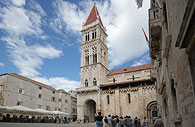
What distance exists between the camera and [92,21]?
4291 centimetres

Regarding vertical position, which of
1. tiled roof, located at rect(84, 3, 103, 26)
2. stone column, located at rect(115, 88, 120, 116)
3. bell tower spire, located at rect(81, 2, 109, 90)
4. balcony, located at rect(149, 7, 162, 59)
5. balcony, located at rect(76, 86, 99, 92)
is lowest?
stone column, located at rect(115, 88, 120, 116)

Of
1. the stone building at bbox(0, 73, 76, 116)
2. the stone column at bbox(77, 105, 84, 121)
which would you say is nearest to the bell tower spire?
the stone column at bbox(77, 105, 84, 121)

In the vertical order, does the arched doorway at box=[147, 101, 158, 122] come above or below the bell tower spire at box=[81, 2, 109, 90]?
below

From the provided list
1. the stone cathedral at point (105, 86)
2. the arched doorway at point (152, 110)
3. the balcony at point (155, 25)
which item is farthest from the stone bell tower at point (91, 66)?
the balcony at point (155, 25)

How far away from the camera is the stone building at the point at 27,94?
→ 28.3 m

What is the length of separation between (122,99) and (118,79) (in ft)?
22.8

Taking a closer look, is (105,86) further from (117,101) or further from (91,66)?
(91,66)

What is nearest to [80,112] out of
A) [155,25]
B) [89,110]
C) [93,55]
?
[89,110]

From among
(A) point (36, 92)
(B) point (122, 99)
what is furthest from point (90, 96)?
(A) point (36, 92)

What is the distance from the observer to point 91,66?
3709 centimetres

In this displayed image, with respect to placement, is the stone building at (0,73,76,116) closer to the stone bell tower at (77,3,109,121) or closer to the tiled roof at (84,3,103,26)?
the stone bell tower at (77,3,109,121)

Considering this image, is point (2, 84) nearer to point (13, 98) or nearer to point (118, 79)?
point (13, 98)

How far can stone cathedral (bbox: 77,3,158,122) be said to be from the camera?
28625 millimetres

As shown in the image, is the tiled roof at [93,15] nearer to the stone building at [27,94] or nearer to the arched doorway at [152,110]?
the stone building at [27,94]
